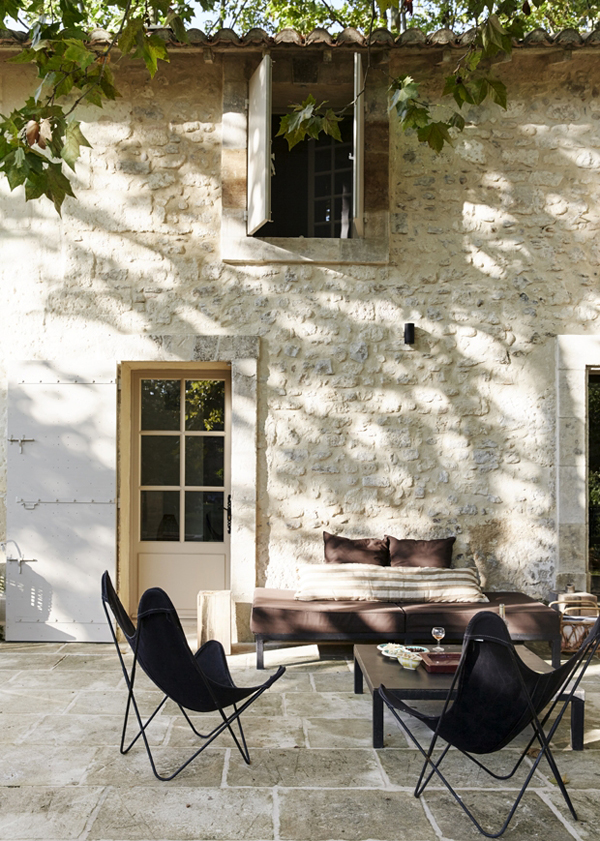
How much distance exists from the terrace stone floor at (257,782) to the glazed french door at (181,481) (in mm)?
1605

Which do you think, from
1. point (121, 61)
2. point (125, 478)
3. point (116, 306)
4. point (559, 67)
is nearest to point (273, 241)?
point (116, 306)

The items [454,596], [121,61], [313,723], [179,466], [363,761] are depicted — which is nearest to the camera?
[363,761]

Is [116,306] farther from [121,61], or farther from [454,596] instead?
[454,596]

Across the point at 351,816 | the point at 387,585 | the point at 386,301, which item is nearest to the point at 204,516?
the point at 387,585

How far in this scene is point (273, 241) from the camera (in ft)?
18.3

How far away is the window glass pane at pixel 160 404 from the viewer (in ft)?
19.7

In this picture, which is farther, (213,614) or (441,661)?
(213,614)

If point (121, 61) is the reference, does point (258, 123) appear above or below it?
below

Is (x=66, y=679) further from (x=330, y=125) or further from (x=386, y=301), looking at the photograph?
(x=330, y=125)

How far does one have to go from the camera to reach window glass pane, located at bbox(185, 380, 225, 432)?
19.6 ft

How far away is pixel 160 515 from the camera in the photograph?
5.96 m

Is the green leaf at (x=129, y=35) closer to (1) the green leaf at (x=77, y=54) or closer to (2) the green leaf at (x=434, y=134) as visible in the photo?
(1) the green leaf at (x=77, y=54)

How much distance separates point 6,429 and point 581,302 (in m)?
4.49

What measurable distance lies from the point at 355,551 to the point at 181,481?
155 centimetres
